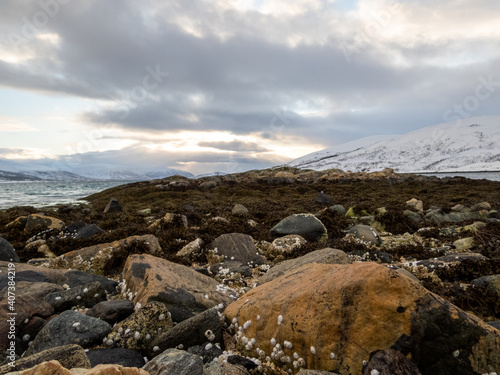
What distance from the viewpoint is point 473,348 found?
9.18ft

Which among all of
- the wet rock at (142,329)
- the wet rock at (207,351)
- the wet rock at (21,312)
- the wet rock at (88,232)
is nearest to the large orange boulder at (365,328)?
the wet rock at (207,351)

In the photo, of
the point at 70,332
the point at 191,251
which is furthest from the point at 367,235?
the point at 70,332

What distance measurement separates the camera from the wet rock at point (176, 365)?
2.74 metres

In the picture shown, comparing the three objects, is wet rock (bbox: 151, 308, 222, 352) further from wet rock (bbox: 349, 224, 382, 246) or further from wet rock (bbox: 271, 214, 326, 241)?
wet rock (bbox: 349, 224, 382, 246)

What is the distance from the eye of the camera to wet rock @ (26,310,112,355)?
11.6 feet

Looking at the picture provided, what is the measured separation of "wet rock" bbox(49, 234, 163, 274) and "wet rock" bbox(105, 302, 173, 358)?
14.9ft

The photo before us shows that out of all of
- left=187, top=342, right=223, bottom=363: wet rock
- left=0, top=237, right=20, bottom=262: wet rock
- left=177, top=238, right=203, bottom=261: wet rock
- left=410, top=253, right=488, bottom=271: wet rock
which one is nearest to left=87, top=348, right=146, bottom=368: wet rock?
left=187, top=342, right=223, bottom=363: wet rock

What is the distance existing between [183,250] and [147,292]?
15.2 ft

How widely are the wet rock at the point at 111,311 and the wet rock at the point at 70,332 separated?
0.34 metres

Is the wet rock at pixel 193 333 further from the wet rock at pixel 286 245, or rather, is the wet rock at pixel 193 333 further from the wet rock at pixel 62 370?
the wet rock at pixel 286 245

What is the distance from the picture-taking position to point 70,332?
3.63m

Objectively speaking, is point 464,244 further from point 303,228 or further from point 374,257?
point 303,228

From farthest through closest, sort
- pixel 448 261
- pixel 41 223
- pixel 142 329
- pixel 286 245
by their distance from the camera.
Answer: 1. pixel 41 223
2. pixel 286 245
3. pixel 448 261
4. pixel 142 329

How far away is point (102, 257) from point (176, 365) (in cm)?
625
